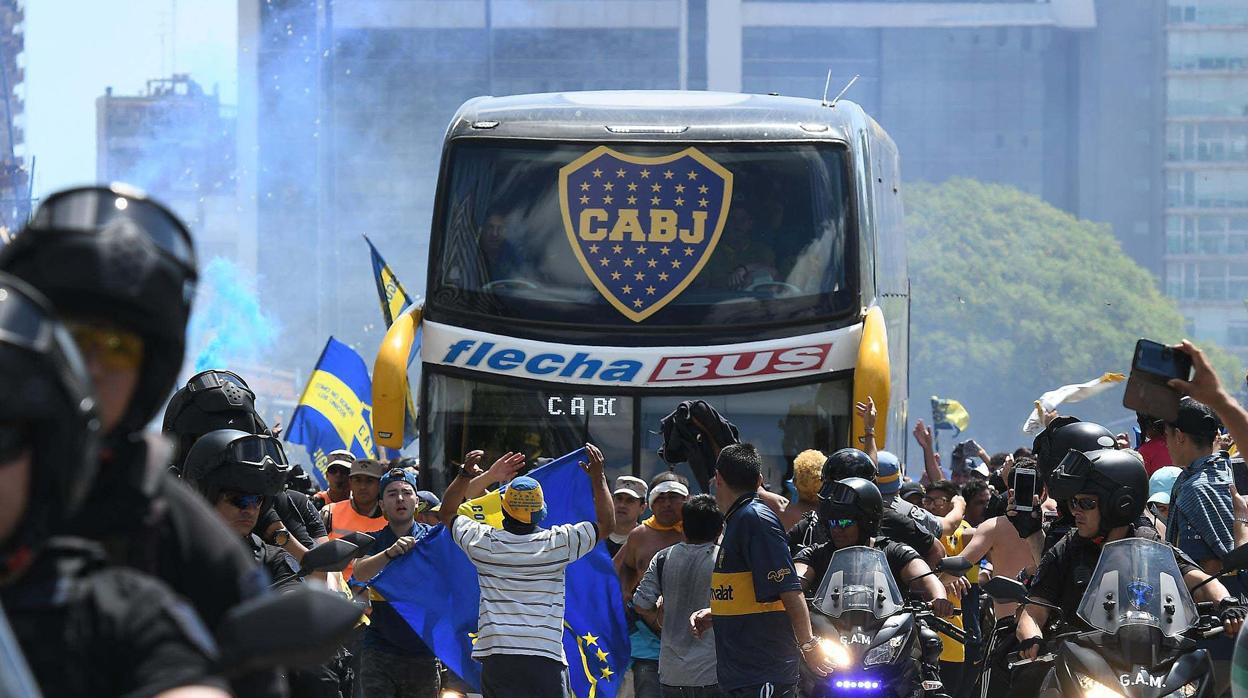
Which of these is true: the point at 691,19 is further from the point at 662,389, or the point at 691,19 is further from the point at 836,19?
the point at 662,389

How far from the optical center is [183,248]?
325cm

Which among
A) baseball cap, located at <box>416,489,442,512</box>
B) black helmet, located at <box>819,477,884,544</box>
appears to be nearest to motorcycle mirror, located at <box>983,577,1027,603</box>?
black helmet, located at <box>819,477,884,544</box>

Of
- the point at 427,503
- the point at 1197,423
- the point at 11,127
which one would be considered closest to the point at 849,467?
the point at 1197,423

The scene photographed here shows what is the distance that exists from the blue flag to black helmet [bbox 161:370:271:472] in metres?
2.12

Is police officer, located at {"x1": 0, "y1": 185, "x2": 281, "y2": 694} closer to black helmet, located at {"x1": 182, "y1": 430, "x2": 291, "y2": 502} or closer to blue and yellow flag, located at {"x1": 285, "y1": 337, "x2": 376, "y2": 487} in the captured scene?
black helmet, located at {"x1": 182, "y1": 430, "x2": 291, "y2": 502}

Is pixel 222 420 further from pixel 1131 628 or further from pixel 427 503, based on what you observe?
pixel 427 503

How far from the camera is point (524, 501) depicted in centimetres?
970

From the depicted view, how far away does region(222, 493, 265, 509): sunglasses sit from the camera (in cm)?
703

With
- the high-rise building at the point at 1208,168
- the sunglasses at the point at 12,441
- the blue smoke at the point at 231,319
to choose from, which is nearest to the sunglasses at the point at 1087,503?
the sunglasses at the point at 12,441

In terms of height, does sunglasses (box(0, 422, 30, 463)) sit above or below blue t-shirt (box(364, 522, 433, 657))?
above

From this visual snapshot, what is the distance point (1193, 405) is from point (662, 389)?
20.4 feet

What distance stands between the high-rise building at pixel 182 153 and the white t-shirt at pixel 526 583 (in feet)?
293

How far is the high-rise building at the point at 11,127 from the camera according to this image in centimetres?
6681

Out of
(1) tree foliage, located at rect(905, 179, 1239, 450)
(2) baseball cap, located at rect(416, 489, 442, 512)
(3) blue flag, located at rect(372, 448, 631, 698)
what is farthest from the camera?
(1) tree foliage, located at rect(905, 179, 1239, 450)
